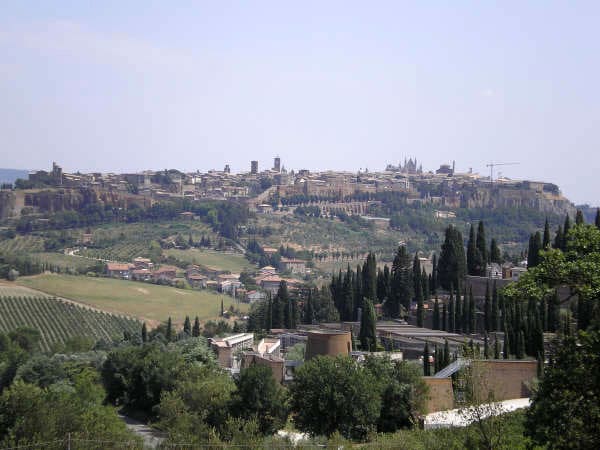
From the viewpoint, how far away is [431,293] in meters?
62.3

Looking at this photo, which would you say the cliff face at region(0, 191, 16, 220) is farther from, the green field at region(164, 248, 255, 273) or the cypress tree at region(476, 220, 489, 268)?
the cypress tree at region(476, 220, 489, 268)

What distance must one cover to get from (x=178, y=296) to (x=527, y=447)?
85322mm

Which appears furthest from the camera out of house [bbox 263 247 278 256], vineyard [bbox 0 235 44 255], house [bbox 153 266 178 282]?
house [bbox 263 247 278 256]

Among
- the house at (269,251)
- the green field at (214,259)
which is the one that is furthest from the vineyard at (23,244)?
the house at (269,251)

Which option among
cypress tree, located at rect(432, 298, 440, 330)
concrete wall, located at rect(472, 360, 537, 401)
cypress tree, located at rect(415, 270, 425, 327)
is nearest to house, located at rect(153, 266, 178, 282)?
cypress tree, located at rect(415, 270, 425, 327)

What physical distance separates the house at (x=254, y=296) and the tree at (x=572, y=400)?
9104cm

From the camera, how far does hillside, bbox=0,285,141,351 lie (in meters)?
75.3

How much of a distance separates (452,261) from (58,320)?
33724 millimetres

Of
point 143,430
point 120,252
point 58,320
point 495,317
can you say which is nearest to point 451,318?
point 495,317

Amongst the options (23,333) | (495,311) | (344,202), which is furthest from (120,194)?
(495,311)

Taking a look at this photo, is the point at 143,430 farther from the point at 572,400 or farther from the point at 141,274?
the point at 141,274

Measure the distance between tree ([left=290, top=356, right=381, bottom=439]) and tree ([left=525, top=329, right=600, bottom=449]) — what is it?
19380mm

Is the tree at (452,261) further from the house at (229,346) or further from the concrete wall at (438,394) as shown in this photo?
the concrete wall at (438,394)

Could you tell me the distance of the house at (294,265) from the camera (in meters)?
131
